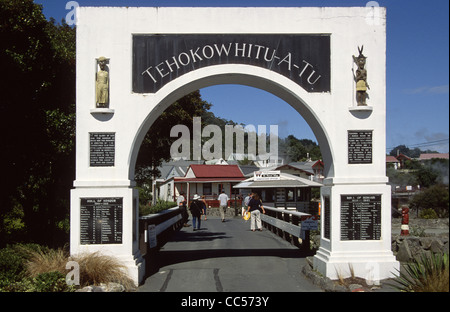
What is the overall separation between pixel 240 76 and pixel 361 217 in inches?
159

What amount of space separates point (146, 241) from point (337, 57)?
644cm

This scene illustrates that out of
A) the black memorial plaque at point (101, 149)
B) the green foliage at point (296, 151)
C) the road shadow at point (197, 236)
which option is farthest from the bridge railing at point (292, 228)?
the green foliage at point (296, 151)

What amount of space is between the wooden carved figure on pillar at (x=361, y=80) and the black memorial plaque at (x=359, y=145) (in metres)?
0.65

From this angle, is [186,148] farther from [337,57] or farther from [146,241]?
[337,57]

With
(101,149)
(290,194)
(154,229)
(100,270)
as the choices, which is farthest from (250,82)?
(290,194)

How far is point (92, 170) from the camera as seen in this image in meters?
10.3

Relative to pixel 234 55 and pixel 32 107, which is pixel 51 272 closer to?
pixel 32 107

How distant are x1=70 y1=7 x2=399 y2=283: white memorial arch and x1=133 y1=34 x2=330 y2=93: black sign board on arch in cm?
2

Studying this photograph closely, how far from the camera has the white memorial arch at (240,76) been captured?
10.2 m

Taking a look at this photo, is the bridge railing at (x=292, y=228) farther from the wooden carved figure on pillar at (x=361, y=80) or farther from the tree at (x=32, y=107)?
the tree at (x=32, y=107)

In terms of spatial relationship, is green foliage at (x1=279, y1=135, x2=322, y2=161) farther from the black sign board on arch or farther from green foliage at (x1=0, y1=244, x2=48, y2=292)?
green foliage at (x1=0, y1=244, x2=48, y2=292)
